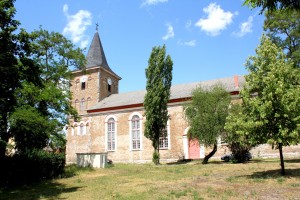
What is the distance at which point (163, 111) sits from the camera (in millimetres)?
28062

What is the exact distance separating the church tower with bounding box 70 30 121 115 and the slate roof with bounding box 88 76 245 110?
1.62m

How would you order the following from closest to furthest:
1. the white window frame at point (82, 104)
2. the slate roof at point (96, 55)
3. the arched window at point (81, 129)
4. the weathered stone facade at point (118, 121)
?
the weathered stone facade at point (118, 121) < the arched window at point (81, 129) < the white window frame at point (82, 104) < the slate roof at point (96, 55)

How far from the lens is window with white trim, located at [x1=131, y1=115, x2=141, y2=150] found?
35219 mm

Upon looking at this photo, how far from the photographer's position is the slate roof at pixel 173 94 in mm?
32375

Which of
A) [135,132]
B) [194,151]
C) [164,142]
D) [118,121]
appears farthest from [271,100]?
[118,121]

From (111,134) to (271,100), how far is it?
26.4 meters

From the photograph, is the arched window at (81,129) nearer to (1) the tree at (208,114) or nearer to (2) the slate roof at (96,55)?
(2) the slate roof at (96,55)

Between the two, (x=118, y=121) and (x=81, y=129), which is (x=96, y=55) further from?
(x=118, y=121)

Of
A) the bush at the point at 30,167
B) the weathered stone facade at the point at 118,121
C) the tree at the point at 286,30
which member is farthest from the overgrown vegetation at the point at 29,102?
the tree at the point at 286,30

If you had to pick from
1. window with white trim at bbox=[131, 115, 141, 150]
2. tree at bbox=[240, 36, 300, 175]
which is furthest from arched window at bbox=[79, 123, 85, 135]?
tree at bbox=[240, 36, 300, 175]

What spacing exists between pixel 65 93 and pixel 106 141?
43.0 feet

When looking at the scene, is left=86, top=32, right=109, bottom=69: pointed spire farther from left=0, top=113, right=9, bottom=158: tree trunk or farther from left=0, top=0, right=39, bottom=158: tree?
left=0, top=0, right=39, bottom=158: tree

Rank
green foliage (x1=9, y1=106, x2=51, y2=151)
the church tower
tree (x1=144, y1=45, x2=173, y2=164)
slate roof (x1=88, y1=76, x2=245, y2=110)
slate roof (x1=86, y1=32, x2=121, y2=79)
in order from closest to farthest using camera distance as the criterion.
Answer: green foliage (x1=9, y1=106, x2=51, y2=151), tree (x1=144, y1=45, x2=173, y2=164), slate roof (x1=88, y1=76, x2=245, y2=110), the church tower, slate roof (x1=86, y1=32, x2=121, y2=79)

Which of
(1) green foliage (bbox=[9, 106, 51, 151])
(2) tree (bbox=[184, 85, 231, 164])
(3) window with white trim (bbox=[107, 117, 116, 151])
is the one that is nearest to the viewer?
(1) green foliage (bbox=[9, 106, 51, 151])
